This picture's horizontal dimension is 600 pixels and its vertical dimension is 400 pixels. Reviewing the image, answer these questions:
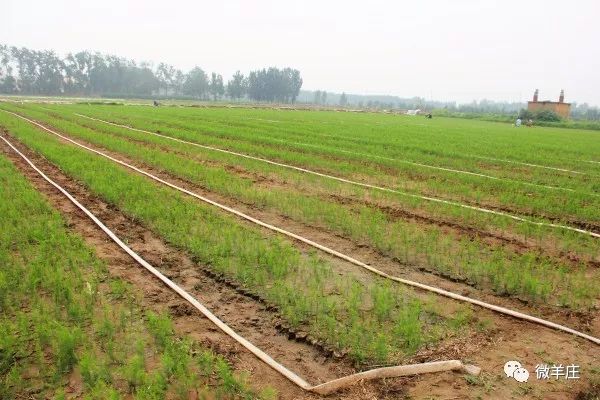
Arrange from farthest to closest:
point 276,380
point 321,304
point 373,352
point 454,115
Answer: point 454,115, point 321,304, point 373,352, point 276,380

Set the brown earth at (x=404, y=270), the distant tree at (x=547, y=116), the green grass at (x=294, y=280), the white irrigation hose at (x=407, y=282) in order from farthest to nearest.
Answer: the distant tree at (x=547, y=116), the brown earth at (x=404, y=270), the white irrigation hose at (x=407, y=282), the green grass at (x=294, y=280)

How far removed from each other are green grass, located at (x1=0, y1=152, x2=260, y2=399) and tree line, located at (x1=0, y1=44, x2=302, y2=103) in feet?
339

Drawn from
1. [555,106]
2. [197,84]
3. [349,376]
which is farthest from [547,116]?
[197,84]

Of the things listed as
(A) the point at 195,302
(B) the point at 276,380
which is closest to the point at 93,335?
(A) the point at 195,302

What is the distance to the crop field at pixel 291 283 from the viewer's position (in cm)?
362

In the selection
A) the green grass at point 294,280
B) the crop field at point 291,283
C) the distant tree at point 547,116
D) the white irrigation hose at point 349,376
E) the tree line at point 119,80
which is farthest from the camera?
the tree line at point 119,80

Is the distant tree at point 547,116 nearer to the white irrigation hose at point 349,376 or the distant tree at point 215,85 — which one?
the white irrigation hose at point 349,376

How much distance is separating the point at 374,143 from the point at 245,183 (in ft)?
31.9

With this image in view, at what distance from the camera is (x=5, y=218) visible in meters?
7.14

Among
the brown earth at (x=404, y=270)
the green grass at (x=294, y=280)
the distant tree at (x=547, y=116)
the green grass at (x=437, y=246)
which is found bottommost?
the green grass at (x=294, y=280)

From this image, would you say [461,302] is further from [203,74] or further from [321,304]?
[203,74]

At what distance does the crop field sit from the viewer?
3.62 meters

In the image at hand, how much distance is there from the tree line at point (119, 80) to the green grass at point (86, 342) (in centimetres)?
10323

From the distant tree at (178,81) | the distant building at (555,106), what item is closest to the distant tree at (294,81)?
the distant tree at (178,81)
